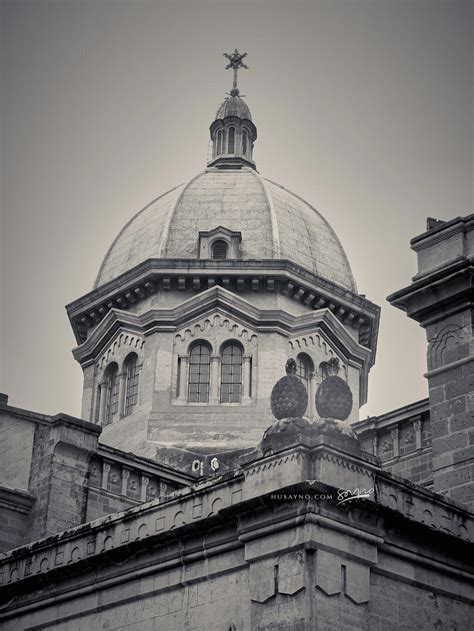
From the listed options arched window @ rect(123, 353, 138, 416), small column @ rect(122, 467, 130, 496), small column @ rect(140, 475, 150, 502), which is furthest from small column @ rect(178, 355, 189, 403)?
small column @ rect(122, 467, 130, 496)

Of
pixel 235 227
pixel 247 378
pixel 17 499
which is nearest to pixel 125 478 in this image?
pixel 17 499

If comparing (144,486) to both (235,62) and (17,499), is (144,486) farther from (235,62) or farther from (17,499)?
(235,62)

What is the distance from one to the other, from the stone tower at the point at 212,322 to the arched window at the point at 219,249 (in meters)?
0.04

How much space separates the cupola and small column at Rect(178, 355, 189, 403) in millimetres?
10808

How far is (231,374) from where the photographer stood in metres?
39.2

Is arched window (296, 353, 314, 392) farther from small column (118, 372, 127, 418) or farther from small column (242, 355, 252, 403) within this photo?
small column (118, 372, 127, 418)

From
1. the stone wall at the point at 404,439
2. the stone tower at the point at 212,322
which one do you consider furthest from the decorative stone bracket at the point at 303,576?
the stone tower at the point at 212,322

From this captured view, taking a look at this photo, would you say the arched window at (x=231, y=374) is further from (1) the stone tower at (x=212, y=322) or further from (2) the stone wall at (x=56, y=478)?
(2) the stone wall at (x=56, y=478)

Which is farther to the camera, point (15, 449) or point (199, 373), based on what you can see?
point (199, 373)

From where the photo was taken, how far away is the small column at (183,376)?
38.6 metres

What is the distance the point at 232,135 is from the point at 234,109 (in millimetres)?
1479

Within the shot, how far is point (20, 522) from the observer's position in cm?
2927

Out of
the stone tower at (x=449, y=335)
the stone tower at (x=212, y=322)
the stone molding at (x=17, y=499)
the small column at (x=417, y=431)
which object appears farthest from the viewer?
the stone tower at (x=212, y=322)

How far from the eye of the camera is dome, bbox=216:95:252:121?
4962 cm
